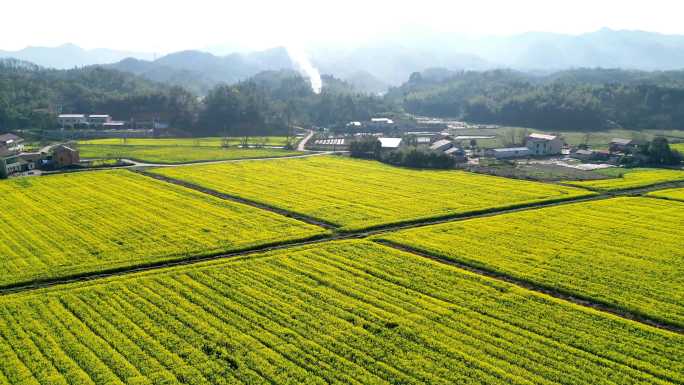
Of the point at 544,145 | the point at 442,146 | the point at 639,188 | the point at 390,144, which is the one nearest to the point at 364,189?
the point at 639,188

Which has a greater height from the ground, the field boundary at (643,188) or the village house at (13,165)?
the village house at (13,165)

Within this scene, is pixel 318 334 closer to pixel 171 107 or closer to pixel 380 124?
pixel 380 124

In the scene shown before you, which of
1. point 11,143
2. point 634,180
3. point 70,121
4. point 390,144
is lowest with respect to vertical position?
point 634,180

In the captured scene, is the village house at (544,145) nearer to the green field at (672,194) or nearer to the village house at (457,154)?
the village house at (457,154)

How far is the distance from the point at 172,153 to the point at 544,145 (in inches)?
2177

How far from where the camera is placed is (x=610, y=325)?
22.9 m

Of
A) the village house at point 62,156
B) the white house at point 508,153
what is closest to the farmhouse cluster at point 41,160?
the village house at point 62,156

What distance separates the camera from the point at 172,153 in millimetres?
79688

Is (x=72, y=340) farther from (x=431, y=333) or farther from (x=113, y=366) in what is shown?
(x=431, y=333)

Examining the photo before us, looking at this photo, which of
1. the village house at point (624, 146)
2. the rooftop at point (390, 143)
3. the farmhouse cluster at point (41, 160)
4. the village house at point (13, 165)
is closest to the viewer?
the village house at point (13, 165)

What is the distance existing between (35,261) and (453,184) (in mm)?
38661

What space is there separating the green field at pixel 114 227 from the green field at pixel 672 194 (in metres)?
33.0

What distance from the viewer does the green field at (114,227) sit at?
101ft

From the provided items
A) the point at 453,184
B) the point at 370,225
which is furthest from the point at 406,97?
the point at 370,225
